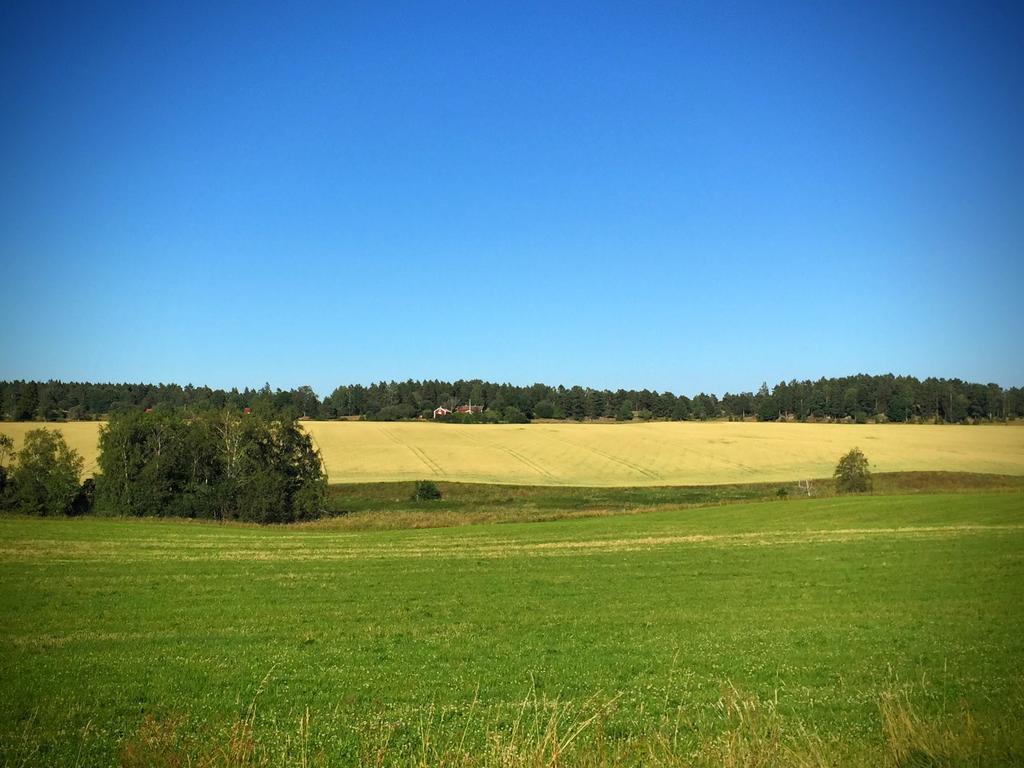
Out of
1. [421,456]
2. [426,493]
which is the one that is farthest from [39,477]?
[421,456]

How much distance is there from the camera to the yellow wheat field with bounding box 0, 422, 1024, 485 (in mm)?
71625

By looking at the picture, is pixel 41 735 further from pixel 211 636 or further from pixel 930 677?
pixel 930 677

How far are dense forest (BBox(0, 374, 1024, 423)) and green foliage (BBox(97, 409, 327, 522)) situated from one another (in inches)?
1718

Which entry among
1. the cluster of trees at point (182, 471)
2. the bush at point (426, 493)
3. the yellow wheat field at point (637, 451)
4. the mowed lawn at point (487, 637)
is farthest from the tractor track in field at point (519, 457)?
the mowed lawn at point (487, 637)

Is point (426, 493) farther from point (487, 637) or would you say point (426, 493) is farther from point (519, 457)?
point (487, 637)

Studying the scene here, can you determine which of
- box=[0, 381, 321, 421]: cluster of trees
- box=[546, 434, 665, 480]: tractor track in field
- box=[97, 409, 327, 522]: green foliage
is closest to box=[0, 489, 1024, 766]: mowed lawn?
box=[97, 409, 327, 522]: green foliage

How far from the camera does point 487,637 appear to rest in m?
16.7

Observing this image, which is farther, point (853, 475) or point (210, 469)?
point (210, 469)

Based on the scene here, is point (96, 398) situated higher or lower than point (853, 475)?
higher

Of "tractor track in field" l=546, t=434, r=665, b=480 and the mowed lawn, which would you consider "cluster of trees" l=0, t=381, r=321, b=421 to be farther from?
the mowed lawn

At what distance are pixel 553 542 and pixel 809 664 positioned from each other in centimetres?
2532

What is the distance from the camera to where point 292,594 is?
23094 millimetres

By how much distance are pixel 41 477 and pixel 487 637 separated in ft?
164

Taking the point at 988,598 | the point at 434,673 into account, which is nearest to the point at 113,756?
the point at 434,673
